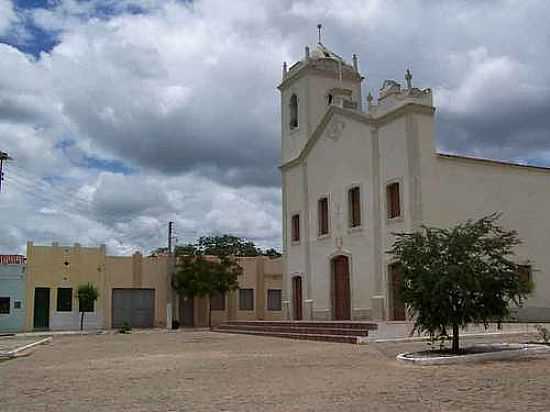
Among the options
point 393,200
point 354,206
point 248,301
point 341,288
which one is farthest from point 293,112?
point 248,301

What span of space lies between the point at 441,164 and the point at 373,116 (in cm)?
346

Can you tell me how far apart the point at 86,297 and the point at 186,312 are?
613cm

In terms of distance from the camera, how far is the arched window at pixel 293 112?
109 ft

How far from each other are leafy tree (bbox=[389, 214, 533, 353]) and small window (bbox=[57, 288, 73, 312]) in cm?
3007

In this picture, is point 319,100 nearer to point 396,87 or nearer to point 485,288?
point 396,87

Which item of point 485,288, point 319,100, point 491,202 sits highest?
point 319,100

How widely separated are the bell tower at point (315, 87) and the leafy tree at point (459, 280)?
55.6 feet

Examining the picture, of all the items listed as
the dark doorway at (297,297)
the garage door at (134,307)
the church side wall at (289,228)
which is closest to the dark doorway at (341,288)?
the church side wall at (289,228)

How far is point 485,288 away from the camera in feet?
46.5

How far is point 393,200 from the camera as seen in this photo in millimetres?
25453

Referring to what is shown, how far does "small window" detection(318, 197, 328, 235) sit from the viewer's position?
29.8 m

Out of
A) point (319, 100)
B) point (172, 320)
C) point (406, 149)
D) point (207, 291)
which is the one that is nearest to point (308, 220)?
point (319, 100)

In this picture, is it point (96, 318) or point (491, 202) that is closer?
point (491, 202)

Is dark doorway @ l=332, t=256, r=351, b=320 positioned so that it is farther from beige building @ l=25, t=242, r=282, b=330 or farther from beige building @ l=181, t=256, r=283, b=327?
beige building @ l=25, t=242, r=282, b=330
